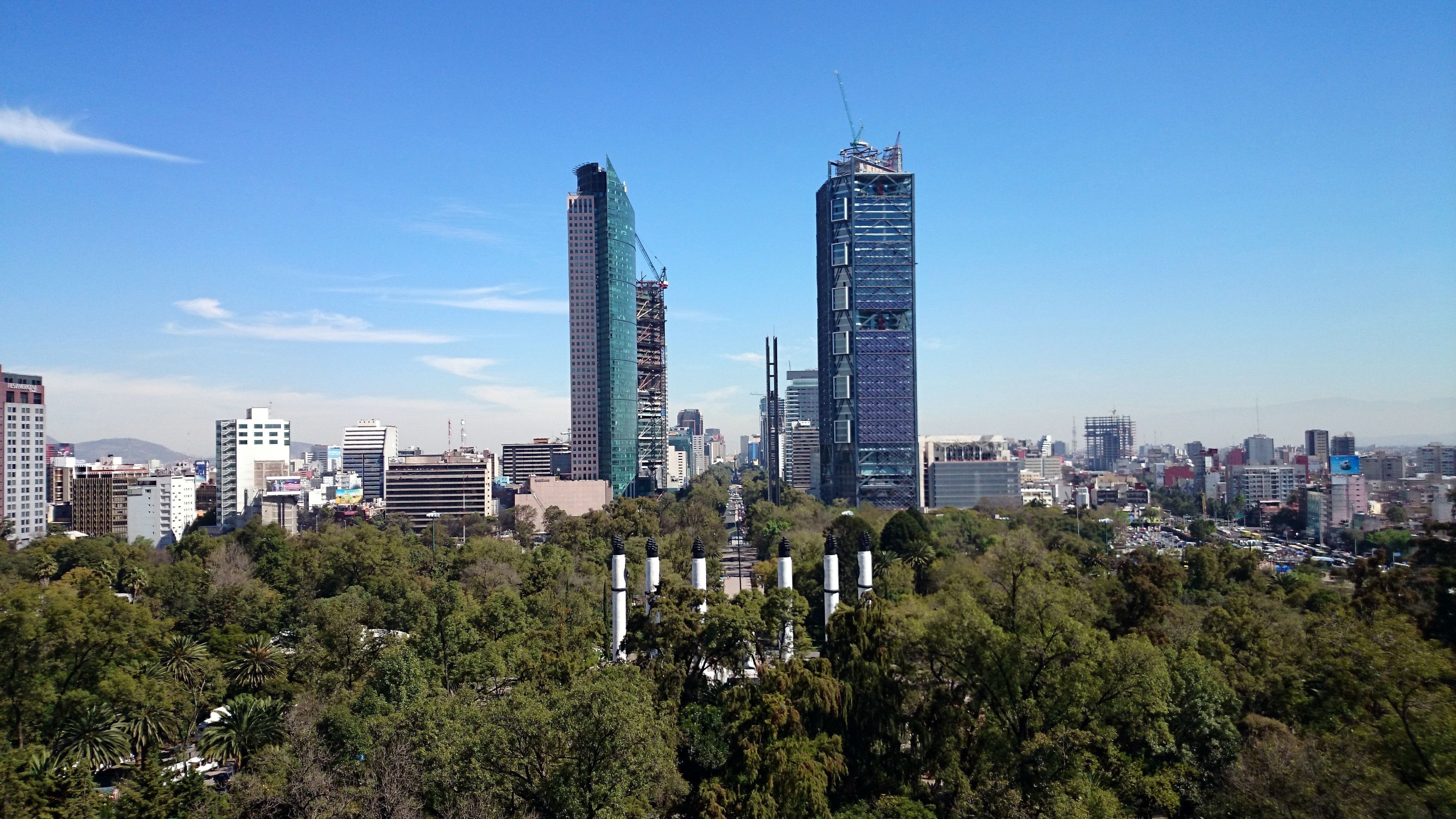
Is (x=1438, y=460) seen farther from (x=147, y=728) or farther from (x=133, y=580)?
(x=133, y=580)

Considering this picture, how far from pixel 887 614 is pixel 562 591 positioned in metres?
23.0

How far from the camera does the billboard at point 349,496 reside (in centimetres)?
12850

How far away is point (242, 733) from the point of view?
26.1 m

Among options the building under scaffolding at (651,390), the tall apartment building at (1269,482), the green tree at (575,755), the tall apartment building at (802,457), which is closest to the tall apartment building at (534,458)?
the building under scaffolding at (651,390)

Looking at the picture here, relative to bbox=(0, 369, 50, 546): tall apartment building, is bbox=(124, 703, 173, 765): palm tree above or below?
below

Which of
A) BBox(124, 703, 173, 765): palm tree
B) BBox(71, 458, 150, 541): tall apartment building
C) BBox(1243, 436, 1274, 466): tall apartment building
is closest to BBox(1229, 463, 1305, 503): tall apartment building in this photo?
BBox(1243, 436, 1274, 466): tall apartment building

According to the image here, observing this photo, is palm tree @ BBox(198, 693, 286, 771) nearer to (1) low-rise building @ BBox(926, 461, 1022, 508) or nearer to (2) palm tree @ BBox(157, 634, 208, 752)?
(2) palm tree @ BBox(157, 634, 208, 752)

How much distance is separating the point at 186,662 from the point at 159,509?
82347 mm

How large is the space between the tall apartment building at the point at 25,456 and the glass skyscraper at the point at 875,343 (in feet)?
295

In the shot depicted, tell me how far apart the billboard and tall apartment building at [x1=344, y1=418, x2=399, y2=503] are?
10.6 metres

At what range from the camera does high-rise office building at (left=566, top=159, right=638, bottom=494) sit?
126438mm

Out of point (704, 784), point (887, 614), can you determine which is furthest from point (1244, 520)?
point (704, 784)

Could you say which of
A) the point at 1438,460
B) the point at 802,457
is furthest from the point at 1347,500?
the point at 802,457

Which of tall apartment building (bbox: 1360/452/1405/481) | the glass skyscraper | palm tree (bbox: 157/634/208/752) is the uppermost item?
the glass skyscraper
